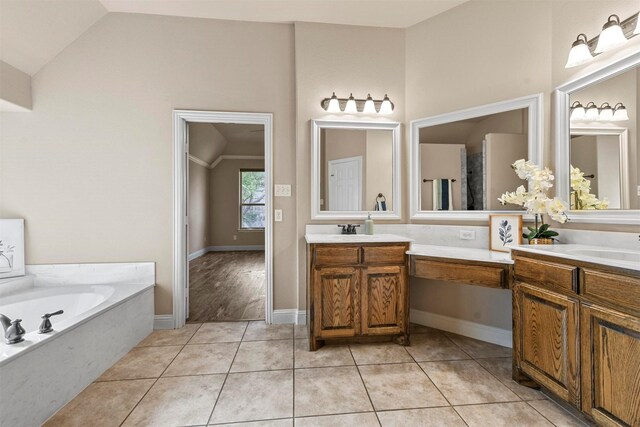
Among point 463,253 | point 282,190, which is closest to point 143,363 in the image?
point 282,190

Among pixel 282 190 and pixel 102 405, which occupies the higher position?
pixel 282 190

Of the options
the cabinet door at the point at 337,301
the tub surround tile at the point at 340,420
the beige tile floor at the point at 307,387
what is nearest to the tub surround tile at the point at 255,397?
the beige tile floor at the point at 307,387

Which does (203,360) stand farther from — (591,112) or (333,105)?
(591,112)

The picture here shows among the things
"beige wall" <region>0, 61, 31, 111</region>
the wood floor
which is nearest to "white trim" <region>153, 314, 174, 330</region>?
the wood floor

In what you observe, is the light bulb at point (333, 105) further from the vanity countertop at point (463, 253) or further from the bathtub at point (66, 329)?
the bathtub at point (66, 329)

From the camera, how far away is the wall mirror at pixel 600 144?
1.71 m

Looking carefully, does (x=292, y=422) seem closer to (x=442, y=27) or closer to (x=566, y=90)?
(x=566, y=90)

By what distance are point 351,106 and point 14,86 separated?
296cm

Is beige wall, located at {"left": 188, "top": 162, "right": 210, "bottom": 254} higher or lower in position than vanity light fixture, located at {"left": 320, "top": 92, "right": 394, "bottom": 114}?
lower

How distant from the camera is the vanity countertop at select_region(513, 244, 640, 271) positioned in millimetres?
1361

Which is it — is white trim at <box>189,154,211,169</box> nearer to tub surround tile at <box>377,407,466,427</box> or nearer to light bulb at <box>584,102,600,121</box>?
tub surround tile at <box>377,407,466,427</box>

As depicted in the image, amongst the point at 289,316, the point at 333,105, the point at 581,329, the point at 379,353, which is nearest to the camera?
the point at 581,329

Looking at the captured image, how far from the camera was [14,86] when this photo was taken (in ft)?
8.09

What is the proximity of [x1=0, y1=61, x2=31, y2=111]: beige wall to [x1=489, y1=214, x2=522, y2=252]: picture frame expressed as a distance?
4.17m
